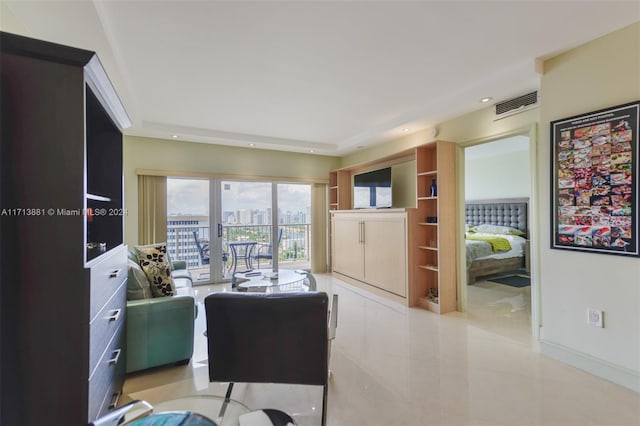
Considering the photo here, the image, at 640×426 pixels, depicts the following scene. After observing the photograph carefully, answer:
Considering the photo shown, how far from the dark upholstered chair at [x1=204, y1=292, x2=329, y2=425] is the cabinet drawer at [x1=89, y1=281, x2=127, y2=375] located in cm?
49

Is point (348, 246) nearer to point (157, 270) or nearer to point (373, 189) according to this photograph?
point (373, 189)

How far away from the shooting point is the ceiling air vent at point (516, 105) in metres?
2.74

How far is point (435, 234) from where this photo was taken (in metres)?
3.78

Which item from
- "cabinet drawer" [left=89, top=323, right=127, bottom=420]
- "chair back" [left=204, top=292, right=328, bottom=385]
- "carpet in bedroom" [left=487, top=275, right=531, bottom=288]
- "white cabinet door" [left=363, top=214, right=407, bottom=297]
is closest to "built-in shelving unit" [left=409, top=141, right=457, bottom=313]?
"white cabinet door" [left=363, top=214, right=407, bottom=297]

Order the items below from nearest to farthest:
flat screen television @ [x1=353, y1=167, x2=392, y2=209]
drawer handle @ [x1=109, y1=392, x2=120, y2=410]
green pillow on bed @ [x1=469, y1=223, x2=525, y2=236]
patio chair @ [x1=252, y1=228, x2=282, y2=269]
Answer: drawer handle @ [x1=109, y1=392, x2=120, y2=410], flat screen television @ [x1=353, y1=167, x2=392, y2=209], patio chair @ [x1=252, y1=228, x2=282, y2=269], green pillow on bed @ [x1=469, y1=223, x2=525, y2=236]

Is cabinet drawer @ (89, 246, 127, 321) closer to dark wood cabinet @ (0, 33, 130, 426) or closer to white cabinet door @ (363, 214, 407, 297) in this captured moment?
dark wood cabinet @ (0, 33, 130, 426)

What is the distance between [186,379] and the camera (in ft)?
6.98

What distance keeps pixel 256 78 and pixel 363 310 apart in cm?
294

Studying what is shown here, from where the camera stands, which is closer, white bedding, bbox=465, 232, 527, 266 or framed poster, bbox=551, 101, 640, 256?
framed poster, bbox=551, 101, 640, 256

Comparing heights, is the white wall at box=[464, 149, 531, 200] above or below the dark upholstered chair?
above

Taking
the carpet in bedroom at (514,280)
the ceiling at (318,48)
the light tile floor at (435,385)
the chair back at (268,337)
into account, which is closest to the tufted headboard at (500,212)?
the carpet in bedroom at (514,280)

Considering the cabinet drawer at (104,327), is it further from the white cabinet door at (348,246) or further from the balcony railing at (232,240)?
the white cabinet door at (348,246)

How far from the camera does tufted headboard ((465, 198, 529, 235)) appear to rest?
5.74m

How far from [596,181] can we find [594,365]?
138cm
